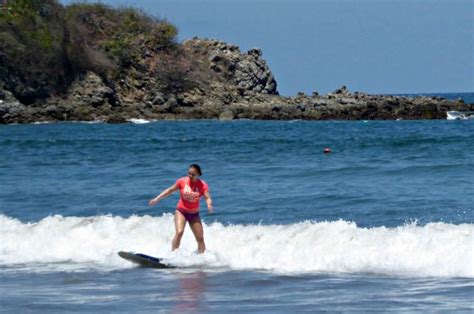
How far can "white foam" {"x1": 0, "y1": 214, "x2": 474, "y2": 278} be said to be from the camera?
44.3 ft

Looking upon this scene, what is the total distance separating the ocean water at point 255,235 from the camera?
38.1 feet

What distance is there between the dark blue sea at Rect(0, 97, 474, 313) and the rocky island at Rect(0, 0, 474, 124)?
37.9 m

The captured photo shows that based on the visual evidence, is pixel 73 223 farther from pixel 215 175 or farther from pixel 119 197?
pixel 215 175

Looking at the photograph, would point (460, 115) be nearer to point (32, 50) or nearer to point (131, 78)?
point (131, 78)

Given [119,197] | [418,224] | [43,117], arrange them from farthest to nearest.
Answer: [43,117] < [119,197] < [418,224]

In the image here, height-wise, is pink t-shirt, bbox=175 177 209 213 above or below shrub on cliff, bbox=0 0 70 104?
below

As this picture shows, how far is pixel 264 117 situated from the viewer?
69.4 metres

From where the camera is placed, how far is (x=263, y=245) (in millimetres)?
14992

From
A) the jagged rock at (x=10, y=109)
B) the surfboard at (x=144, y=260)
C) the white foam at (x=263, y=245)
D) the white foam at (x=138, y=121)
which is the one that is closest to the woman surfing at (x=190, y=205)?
the white foam at (x=263, y=245)

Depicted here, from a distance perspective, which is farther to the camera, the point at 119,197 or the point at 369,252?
the point at 119,197

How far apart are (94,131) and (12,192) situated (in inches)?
1216

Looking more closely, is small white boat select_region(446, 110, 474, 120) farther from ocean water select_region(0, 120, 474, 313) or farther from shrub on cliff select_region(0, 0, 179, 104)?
ocean water select_region(0, 120, 474, 313)

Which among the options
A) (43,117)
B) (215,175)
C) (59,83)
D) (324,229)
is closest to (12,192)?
(215,175)

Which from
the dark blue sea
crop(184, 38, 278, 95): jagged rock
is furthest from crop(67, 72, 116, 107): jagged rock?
the dark blue sea
